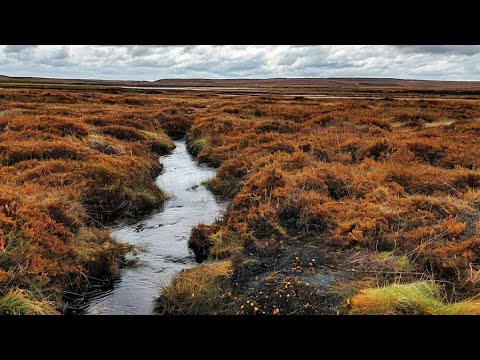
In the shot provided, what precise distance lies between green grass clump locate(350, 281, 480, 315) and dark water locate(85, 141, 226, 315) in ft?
14.9

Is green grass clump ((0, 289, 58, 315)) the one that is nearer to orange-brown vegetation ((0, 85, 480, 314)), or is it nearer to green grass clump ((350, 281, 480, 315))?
orange-brown vegetation ((0, 85, 480, 314))

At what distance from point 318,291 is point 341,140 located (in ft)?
54.6

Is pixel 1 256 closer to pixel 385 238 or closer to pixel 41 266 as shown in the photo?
pixel 41 266

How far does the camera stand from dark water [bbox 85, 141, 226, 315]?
32.6 feet

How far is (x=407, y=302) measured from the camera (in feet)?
25.4

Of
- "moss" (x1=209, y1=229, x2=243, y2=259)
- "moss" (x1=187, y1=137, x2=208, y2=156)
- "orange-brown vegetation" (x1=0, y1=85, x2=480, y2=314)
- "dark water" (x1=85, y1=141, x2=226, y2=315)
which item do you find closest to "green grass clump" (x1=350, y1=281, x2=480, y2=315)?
"orange-brown vegetation" (x1=0, y1=85, x2=480, y2=314)

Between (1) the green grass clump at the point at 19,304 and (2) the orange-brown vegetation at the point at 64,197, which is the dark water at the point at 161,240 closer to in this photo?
(2) the orange-brown vegetation at the point at 64,197

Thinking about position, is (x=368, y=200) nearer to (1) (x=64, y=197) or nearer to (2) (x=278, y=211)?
(2) (x=278, y=211)

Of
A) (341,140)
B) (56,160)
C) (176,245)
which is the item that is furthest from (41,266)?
(341,140)

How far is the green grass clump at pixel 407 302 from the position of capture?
24.9ft

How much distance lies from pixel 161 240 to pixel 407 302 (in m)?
8.32

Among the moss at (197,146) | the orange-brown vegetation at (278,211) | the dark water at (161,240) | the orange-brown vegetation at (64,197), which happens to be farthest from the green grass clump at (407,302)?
the moss at (197,146)

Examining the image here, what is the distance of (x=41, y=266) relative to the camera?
9.58 metres

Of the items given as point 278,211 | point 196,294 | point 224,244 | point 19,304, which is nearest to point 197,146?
point 278,211
